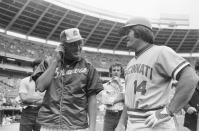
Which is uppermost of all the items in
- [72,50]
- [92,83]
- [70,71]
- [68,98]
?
[72,50]

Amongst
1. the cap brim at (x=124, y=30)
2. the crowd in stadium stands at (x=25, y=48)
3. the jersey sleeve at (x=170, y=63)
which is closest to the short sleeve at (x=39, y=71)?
the cap brim at (x=124, y=30)

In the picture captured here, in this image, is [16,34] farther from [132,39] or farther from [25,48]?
[132,39]

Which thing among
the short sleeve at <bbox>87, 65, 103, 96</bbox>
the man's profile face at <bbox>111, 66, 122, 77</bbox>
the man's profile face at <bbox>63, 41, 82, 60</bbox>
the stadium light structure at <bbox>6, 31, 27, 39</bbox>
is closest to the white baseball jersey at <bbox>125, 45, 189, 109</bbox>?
the short sleeve at <bbox>87, 65, 103, 96</bbox>

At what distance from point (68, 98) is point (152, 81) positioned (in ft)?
3.49

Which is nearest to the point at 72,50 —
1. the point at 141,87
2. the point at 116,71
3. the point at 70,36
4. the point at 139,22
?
the point at 70,36

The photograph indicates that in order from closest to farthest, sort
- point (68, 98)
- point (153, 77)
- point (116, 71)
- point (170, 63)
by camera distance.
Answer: point (170, 63) < point (153, 77) < point (68, 98) < point (116, 71)

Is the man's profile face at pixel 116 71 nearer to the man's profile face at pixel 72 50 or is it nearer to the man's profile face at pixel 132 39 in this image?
the man's profile face at pixel 72 50

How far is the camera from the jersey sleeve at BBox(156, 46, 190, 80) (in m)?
2.46

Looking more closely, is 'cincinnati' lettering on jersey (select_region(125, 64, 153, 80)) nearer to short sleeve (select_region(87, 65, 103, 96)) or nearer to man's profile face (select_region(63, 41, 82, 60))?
short sleeve (select_region(87, 65, 103, 96))

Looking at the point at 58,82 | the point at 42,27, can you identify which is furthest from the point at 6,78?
the point at 58,82

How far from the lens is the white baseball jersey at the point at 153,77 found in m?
2.57

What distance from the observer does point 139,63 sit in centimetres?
282

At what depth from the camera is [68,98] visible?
3.25m

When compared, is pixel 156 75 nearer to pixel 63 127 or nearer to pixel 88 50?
pixel 63 127
